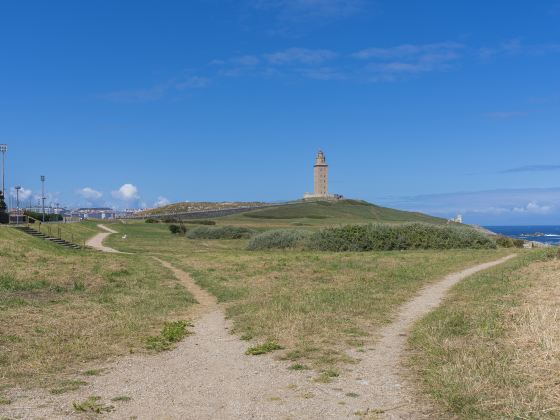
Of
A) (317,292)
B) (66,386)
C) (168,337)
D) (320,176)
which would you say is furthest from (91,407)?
(320,176)

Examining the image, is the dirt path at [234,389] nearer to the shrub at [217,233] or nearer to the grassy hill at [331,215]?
the shrub at [217,233]

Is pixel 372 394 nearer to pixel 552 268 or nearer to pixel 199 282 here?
pixel 199 282

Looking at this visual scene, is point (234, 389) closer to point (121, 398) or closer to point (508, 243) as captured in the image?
point (121, 398)

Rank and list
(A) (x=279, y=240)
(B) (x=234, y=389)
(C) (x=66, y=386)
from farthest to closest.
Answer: (A) (x=279, y=240), (C) (x=66, y=386), (B) (x=234, y=389)

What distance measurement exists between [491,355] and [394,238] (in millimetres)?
32189

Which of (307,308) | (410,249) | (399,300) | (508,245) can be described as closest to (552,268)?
(399,300)

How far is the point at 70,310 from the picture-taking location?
49.1 feet

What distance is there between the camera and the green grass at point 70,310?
9.91 meters

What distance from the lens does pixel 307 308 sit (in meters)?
14.7

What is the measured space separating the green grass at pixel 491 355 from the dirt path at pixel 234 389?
20.1 inches

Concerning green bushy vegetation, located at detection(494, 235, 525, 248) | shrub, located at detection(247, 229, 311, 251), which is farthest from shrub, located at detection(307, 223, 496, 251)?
green bushy vegetation, located at detection(494, 235, 525, 248)

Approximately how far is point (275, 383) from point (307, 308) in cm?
642

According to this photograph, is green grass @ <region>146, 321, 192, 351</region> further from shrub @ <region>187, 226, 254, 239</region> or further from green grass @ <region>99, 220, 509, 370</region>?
shrub @ <region>187, 226, 254, 239</region>

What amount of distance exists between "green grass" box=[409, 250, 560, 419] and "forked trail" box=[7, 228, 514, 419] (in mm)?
495
